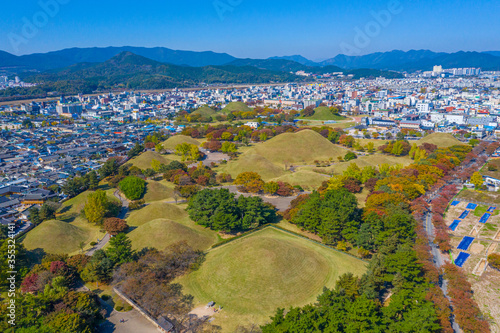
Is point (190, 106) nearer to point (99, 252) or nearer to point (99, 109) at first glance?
point (99, 109)

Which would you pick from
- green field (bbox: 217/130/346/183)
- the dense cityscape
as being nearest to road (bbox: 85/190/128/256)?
the dense cityscape

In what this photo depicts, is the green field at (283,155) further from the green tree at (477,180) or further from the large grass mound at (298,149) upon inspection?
the green tree at (477,180)

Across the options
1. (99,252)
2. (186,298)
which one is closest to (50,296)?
(99,252)

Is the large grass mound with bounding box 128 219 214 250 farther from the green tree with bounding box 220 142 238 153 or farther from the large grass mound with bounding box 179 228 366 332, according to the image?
the green tree with bounding box 220 142 238 153

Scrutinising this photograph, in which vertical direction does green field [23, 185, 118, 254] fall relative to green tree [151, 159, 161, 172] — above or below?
below

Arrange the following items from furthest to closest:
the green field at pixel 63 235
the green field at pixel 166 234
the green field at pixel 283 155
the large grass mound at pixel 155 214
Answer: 1. the green field at pixel 283 155
2. the large grass mound at pixel 155 214
3. the green field at pixel 63 235
4. the green field at pixel 166 234

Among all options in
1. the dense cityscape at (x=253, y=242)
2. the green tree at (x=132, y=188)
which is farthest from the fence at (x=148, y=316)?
the green tree at (x=132, y=188)
